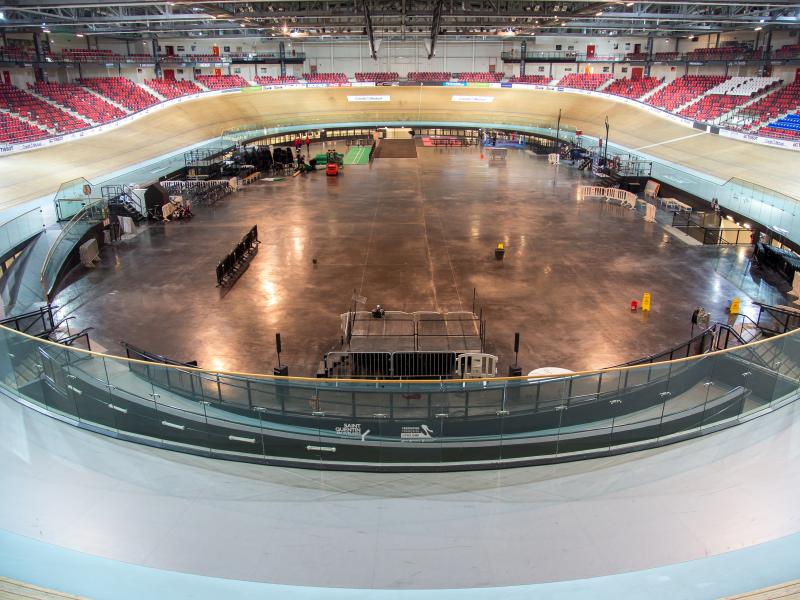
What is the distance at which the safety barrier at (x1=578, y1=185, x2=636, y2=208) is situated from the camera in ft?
97.8

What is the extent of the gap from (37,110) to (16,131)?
18.4ft

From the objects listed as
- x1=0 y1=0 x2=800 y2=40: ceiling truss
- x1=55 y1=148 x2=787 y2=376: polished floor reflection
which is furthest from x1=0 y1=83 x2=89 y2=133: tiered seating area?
x1=55 y1=148 x2=787 y2=376: polished floor reflection

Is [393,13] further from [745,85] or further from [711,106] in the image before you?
[745,85]

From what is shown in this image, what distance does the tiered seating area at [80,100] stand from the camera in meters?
43.1

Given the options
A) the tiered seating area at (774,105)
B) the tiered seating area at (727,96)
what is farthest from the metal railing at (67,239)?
the tiered seating area at (727,96)

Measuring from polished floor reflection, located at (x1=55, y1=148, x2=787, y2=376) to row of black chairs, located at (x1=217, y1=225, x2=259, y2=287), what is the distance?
1.42ft

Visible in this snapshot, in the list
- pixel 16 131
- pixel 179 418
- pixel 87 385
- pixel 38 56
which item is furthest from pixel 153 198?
pixel 38 56

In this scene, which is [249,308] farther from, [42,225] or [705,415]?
[705,415]

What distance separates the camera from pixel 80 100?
4466 cm

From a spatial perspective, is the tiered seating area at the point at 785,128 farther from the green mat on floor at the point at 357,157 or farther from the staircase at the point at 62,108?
the staircase at the point at 62,108

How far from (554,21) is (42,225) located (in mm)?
36618

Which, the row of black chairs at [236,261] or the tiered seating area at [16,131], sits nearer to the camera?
the row of black chairs at [236,261]

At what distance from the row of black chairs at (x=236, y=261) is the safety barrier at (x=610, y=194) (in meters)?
18.1

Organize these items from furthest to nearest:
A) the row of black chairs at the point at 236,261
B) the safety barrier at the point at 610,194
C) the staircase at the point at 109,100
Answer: the staircase at the point at 109,100
the safety barrier at the point at 610,194
the row of black chairs at the point at 236,261
